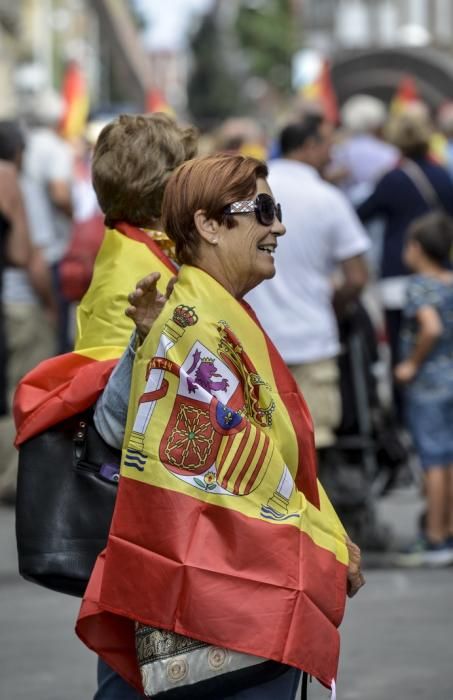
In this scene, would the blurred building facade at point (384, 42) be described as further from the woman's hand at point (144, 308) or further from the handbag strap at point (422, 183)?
the woman's hand at point (144, 308)

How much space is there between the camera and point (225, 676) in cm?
338

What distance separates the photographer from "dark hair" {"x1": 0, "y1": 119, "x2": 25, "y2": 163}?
9430 millimetres

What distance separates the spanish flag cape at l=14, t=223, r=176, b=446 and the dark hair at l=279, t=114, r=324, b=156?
3.79 m

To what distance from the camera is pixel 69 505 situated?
12.5 ft

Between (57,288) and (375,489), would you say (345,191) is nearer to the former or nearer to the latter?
(57,288)

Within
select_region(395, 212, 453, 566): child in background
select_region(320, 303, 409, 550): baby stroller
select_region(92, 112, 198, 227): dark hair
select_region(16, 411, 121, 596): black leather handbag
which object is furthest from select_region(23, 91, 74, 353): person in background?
select_region(16, 411, 121, 596): black leather handbag

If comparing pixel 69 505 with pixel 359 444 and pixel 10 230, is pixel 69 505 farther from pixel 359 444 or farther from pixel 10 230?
pixel 10 230

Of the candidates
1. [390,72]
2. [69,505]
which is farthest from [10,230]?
[390,72]

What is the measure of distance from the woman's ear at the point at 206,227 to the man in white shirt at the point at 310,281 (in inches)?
148

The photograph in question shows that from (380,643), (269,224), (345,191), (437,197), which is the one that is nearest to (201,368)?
(269,224)

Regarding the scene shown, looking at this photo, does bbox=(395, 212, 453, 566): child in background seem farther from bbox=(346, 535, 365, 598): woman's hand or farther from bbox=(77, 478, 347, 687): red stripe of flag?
bbox=(77, 478, 347, 687): red stripe of flag

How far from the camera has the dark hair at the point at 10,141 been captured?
9.43 meters

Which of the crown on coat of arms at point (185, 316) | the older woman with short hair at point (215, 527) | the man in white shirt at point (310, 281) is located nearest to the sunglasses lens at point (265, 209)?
the older woman with short hair at point (215, 527)

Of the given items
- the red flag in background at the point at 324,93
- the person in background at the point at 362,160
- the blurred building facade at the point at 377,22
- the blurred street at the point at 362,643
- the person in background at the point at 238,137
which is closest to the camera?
the blurred street at the point at 362,643
